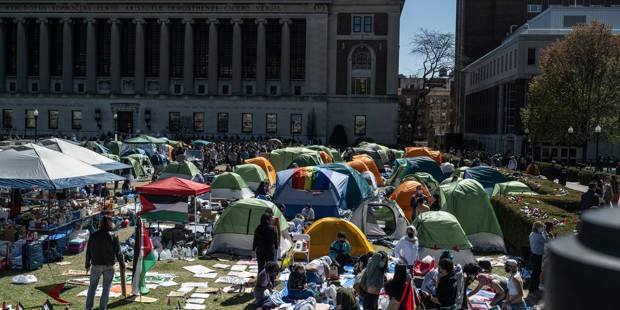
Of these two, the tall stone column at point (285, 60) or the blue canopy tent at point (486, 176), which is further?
the tall stone column at point (285, 60)

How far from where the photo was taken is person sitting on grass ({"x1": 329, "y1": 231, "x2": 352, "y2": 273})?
15.8m

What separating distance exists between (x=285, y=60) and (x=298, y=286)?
63332 millimetres

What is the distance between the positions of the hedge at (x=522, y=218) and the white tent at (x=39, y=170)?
1269 cm

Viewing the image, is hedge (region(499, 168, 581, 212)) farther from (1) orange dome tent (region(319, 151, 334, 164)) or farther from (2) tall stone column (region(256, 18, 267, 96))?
(2) tall stone column (region(256, 18, 267, 96))

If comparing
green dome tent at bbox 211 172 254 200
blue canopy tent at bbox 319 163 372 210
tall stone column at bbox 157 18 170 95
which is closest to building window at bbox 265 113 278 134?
tall stone column at bbox 157 18 170 95

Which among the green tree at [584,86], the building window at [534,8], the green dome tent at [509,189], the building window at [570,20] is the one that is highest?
the building window at [534,8]

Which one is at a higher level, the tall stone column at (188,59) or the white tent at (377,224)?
the tall stone column at (188,59)

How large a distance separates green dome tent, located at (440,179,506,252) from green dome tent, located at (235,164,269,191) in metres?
12.9

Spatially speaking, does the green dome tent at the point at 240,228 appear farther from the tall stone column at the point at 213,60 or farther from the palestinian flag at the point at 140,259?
the tall stone column at the point at 213,60

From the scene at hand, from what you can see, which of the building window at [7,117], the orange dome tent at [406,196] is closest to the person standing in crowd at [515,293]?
the orange dome tent at [406,196]

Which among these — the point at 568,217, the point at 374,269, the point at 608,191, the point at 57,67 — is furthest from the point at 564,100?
the point at 57,67

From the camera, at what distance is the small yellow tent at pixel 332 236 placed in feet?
55.2

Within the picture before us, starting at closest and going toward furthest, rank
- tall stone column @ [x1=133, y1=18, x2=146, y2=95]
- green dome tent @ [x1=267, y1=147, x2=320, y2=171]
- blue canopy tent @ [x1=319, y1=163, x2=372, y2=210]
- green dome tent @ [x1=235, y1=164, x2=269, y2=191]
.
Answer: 1. blue canopy tent @ [x1=319, y1=163, x2=372, y2=210]
2. green dome tent @ [x1=235, y1=164, x2=269, y2=191]
3. green dome tent @ [x1=267, y1=147, x2=320, y2=171]
4. tall stone column @ [x1=133, y1=18, x2=146, y2=95]

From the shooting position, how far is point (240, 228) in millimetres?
17969
